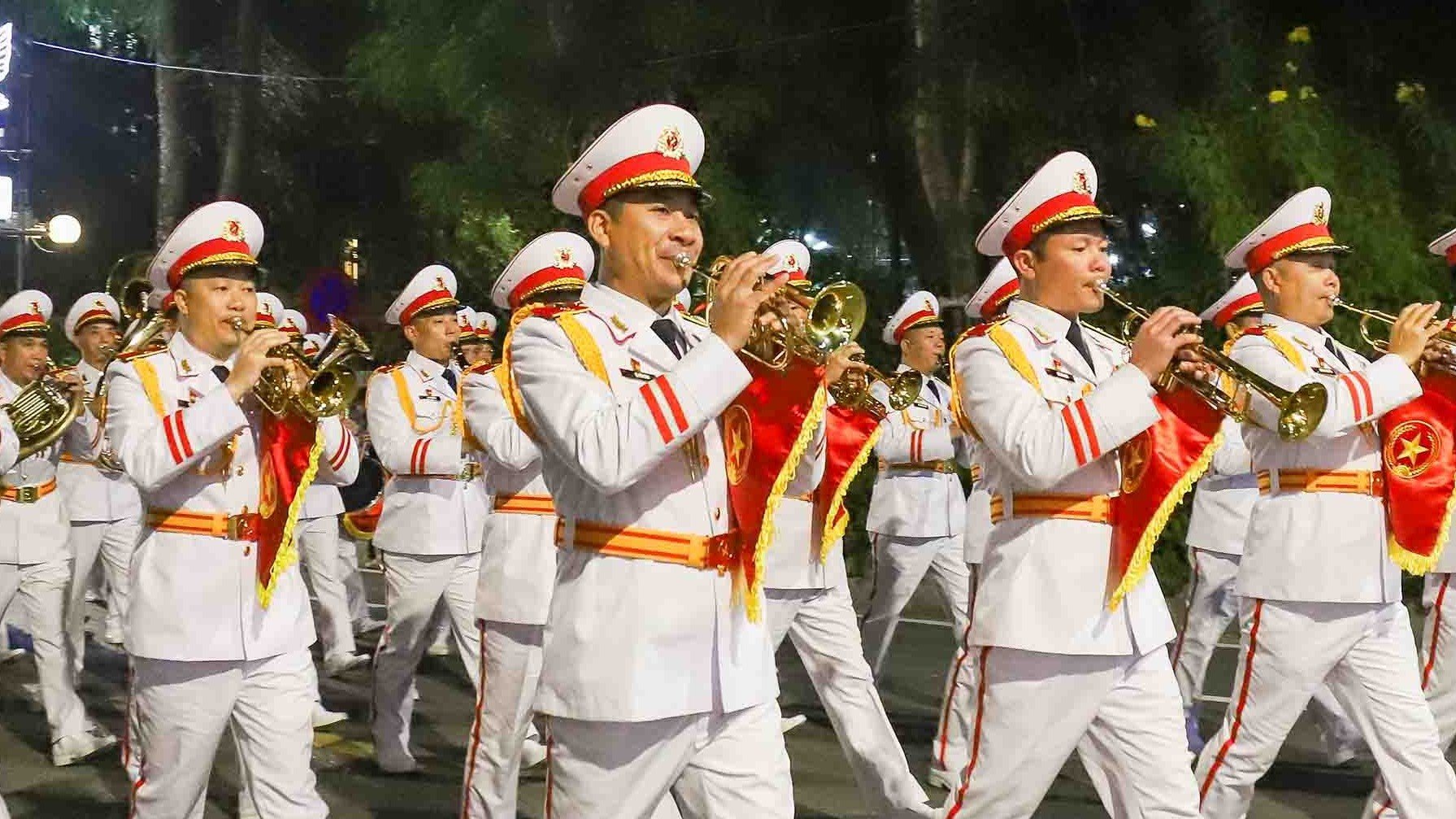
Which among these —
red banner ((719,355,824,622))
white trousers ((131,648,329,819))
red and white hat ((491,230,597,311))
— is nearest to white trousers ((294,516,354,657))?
red and white hat ((491,230,597,311))

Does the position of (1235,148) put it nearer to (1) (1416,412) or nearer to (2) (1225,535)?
(2) (1225,535)

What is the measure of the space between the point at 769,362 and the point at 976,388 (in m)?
1.02

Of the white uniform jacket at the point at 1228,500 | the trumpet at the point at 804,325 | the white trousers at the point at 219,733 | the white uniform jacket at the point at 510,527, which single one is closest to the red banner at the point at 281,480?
the white trousers at the point at 219,733

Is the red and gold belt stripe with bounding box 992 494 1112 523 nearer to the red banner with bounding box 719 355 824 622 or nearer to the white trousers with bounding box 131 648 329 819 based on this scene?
the red banner with bounding box 719 355 824 622

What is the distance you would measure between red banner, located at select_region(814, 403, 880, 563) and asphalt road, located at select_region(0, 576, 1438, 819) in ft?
4.32

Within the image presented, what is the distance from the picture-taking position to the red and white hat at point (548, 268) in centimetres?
779

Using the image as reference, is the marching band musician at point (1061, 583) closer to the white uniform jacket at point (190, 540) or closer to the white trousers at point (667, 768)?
the white trousers at point (667, 768)

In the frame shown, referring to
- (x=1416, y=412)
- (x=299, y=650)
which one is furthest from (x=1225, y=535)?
→ (x=299, y=650)

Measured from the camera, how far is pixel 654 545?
165 inches

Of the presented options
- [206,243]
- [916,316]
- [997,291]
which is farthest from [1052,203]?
[916,316]

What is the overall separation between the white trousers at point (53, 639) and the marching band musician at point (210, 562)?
3.33 meters

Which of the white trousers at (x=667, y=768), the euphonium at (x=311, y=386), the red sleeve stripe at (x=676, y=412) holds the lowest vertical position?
the white trousers at (x=667, y=768)

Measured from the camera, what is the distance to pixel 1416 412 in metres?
6.29

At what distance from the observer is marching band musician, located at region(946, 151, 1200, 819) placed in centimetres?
481
